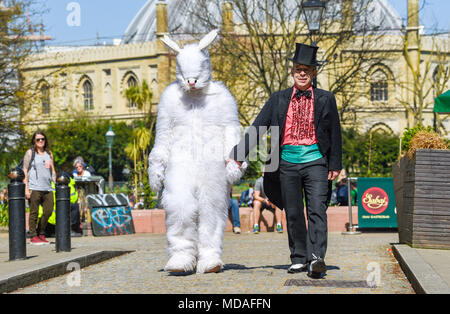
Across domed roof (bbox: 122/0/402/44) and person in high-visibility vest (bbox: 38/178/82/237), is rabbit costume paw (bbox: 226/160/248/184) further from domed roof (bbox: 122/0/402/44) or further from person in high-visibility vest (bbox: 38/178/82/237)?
domed roof (bbox: 122/0/402/44)

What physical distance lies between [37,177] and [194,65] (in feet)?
17.6

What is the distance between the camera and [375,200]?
15523 mm

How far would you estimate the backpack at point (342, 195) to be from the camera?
17453 mm

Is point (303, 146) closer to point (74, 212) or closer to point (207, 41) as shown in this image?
point (207, 41)

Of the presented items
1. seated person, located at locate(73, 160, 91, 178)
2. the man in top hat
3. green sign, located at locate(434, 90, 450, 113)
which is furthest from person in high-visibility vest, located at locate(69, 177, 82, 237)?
the man in top hat

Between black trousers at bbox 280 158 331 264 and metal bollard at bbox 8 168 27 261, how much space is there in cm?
315

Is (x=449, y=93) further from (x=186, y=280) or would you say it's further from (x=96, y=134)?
(x=96, y=134)

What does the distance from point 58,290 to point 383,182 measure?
10108mm

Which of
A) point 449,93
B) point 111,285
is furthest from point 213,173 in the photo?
point 449,93

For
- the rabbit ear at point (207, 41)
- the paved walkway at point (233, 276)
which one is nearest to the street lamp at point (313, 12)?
the paved walkway at point (233, 276)

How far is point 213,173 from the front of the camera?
7375 millimetres

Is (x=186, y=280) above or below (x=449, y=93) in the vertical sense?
below

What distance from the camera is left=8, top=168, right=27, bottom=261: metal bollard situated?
866cm
